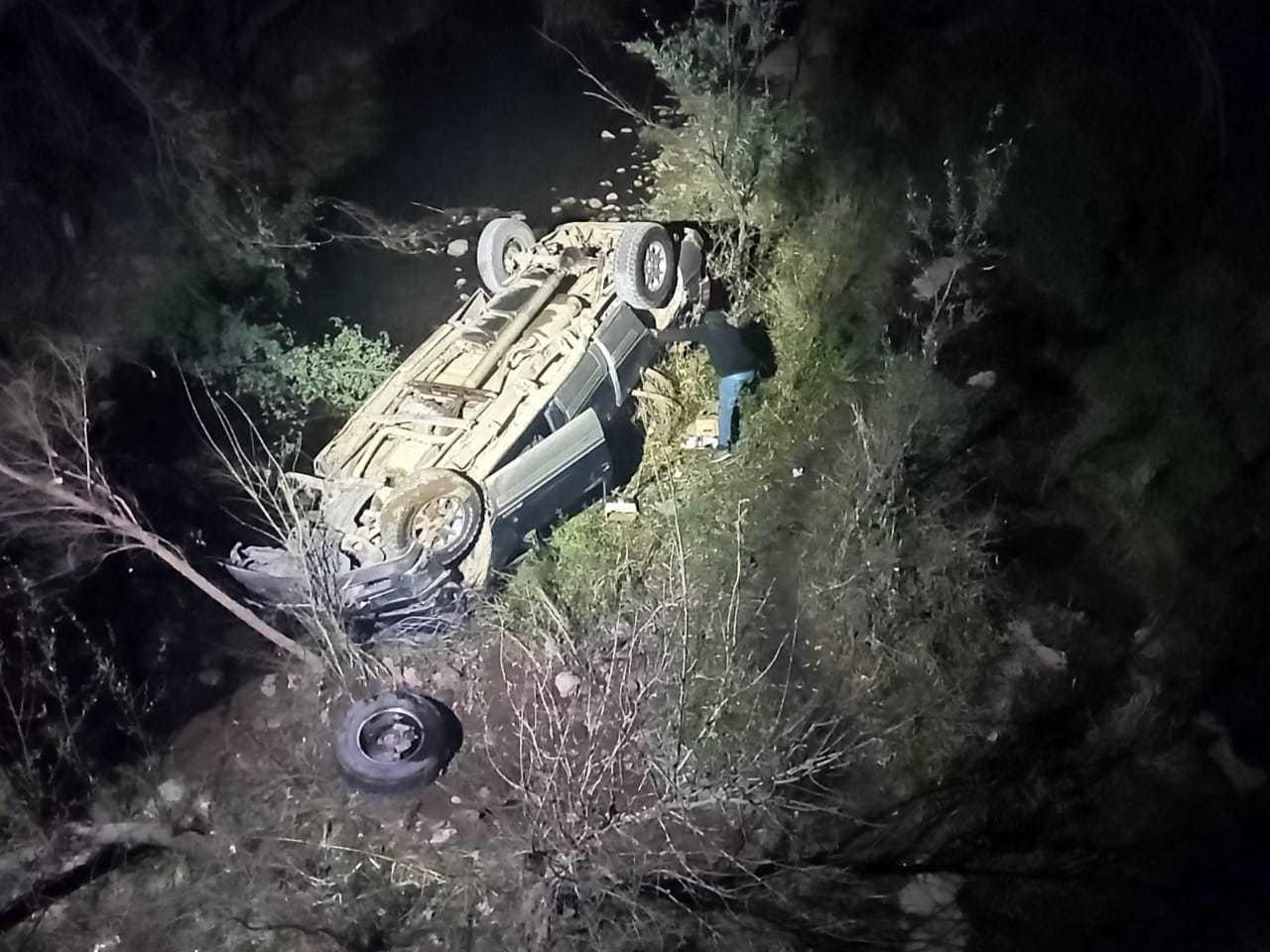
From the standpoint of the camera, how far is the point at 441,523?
4.94 metres

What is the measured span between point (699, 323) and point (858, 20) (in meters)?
2.76

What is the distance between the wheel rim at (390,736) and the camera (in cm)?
479

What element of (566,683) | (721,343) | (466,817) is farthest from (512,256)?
(466,817)

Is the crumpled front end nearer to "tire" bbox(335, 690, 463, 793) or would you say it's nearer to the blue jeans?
"tire" bbox(335, 690, 463, 793)

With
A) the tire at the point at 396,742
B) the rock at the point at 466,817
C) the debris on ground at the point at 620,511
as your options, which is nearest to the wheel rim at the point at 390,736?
the tire at the point at 396,742

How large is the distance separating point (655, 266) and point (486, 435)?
176cm

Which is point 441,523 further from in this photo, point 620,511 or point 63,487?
point 63,487

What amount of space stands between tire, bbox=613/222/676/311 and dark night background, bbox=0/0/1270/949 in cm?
103

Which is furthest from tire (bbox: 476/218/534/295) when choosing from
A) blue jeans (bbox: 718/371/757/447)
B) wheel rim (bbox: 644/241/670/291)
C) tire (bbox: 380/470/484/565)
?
tire (bbox: 380/470/484/565)

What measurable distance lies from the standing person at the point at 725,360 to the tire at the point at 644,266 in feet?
0.93

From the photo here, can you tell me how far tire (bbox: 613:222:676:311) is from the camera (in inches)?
231

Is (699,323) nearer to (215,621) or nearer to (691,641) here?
(691,641)

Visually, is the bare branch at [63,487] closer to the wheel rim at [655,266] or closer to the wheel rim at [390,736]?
the wheel rim at [390,736]

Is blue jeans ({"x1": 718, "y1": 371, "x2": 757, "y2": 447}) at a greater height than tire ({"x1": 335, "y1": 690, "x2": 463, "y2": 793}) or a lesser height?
greater
